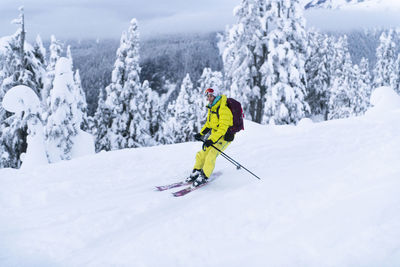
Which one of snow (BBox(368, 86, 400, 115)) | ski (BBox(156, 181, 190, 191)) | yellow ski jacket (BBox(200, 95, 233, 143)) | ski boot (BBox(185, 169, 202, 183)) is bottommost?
ski (BBox(156, 181, 190, 191))

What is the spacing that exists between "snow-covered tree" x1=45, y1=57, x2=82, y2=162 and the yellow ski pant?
47.7 feet

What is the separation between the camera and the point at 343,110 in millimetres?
36531

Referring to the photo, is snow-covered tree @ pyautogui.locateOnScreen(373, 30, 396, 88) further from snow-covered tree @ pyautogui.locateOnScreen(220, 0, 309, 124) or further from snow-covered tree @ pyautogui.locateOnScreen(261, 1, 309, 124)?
snow-covered tree @ pyautogui.locateOnScreen(261, 1, 309, 124)

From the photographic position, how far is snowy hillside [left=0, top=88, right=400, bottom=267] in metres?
3.59

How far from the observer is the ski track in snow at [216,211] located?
3.59 metres

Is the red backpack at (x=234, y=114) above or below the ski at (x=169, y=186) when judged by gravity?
above

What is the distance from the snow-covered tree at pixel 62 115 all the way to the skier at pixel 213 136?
14.6 meters

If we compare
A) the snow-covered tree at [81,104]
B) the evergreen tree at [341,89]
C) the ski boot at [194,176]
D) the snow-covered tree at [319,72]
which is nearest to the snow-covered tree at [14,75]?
the snow-covered tree at [81,104]

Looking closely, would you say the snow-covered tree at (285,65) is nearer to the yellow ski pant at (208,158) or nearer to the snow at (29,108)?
the snow at (29,108)

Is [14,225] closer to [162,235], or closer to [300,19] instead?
[162,235]

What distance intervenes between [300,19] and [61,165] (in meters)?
17.6

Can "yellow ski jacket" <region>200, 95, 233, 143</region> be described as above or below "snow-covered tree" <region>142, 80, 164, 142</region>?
A: above

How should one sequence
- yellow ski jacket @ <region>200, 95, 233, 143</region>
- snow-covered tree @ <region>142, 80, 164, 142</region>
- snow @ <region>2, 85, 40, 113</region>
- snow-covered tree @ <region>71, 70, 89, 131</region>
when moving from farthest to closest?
snow-covered tree @ <region>142, 80, 164, 142</region> < snow-covered tree @ <region>71, 70, 89, 131</region> < snow @ <region>2, 85, 40, 113</region> < yellow ski jacket @ <region>200, 95, 233, 143</region>

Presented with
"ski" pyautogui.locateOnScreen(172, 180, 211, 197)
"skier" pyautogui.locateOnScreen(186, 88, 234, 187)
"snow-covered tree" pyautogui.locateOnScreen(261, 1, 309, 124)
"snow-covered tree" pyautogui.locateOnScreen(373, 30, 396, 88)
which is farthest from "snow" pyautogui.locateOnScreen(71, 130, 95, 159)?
"snow-covered tree" pyautogui.locateOnScreen(373, 30, 396, 88)
